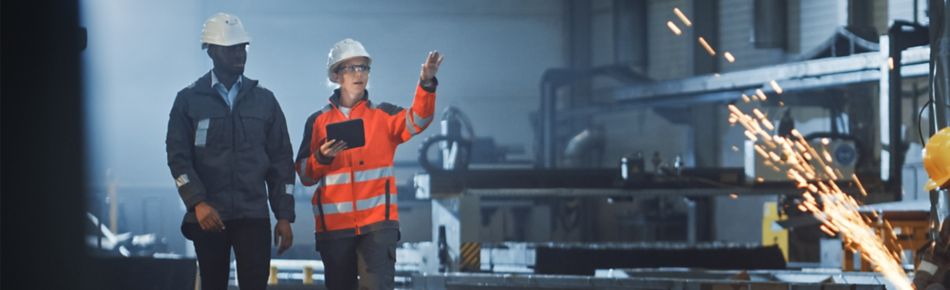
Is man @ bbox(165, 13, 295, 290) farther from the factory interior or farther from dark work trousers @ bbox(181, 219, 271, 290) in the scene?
the factory interior

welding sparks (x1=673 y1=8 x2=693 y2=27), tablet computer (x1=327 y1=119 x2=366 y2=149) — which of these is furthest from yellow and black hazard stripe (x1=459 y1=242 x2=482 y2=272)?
welding sparks (x1=673 y1=8 x2=693 y2=27)

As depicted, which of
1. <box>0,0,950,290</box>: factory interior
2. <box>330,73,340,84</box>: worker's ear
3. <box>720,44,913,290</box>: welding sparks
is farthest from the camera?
<box>720,44,913,290</box>: welding sparks

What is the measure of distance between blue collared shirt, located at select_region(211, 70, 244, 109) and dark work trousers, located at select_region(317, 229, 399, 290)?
2.39 ft

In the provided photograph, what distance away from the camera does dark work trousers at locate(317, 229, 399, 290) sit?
621 cm

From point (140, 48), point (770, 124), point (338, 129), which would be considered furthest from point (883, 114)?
point (338, 129)

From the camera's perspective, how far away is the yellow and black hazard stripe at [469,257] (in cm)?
1271

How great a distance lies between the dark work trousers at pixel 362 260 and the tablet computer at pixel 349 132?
37 centimetres

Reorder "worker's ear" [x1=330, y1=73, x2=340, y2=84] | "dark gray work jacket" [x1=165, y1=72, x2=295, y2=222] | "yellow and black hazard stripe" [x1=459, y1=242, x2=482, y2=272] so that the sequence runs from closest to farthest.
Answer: "dark gray work jacket" [x1=165, y1=72, x2=295, y2=222]
"worker's ear" [x1=330, y1=73, x2=340, y2=84]
"yellow and black hazard stripe" [x1=459, y1=242, x2=482, y2=272]

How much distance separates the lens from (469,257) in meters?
12.9

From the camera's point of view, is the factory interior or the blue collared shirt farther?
the blue collared shirt

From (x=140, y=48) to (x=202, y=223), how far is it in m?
6.36

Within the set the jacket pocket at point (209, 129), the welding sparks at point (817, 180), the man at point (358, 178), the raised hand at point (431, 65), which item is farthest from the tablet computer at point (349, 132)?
the welding sparks at point (817, 180)

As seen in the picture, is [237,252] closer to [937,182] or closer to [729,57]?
[937,182]

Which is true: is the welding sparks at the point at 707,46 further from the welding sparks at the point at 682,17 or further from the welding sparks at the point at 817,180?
the welding sparks at the point at 817,180
